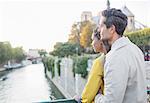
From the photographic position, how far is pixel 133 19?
35.8 metres

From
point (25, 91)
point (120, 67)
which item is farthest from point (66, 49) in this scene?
point (120, 67)

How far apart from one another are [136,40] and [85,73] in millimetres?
3268

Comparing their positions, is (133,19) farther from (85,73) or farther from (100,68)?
(100,68)

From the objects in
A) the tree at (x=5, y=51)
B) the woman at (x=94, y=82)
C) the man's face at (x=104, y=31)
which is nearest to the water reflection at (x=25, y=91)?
the tree at (x=5, y=51)

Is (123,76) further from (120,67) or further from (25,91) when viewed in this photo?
(25,91)

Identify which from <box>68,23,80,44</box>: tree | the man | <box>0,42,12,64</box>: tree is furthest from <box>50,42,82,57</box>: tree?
the man

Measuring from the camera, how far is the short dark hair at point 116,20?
137 centimetres

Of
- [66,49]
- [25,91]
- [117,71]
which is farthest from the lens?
[66,49]

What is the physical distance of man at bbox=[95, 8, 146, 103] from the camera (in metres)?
1.28

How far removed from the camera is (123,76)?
128 cm

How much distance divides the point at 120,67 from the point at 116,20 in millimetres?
202

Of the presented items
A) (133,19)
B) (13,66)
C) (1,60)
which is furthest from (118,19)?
(13,66)

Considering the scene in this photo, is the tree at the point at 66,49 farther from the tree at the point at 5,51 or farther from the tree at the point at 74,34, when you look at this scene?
the tree at the point at 5,51

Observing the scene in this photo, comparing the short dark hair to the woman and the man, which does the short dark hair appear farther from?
the woman
